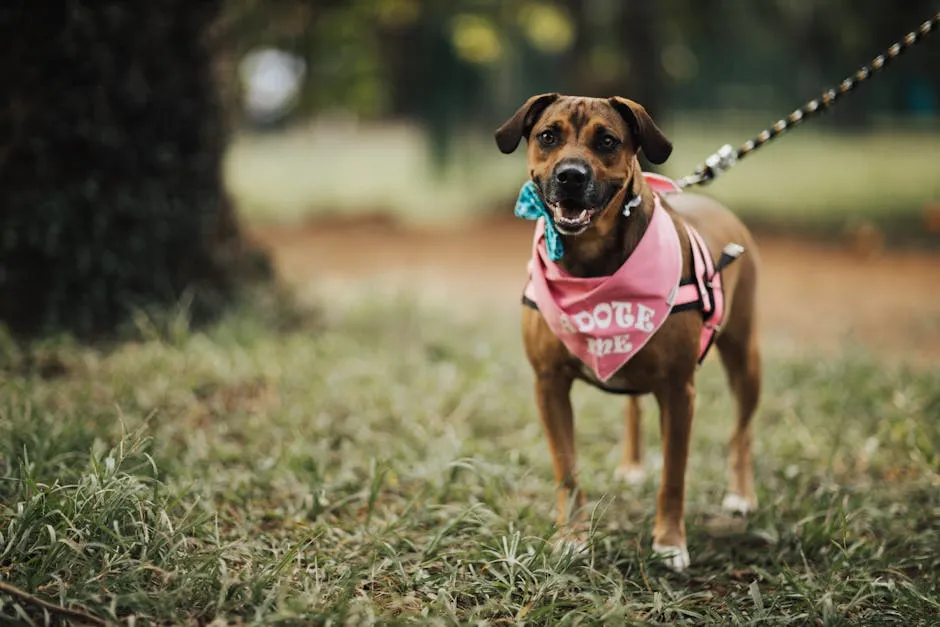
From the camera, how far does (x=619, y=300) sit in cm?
301

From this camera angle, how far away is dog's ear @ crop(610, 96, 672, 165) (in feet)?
9.78

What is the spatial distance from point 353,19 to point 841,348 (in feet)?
31.7

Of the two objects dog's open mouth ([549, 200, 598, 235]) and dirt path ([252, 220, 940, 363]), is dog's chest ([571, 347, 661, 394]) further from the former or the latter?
dirt path ([252, 220, 940, 363])

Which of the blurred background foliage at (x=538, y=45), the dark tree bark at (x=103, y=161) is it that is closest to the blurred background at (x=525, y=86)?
the blurred background foliage at (x=538, y=45)

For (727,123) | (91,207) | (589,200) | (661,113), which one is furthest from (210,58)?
(727,123)

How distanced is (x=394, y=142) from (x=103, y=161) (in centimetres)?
1570

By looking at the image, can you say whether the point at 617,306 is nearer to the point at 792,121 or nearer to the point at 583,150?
the point at 583,150

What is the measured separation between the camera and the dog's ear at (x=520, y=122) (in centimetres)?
309

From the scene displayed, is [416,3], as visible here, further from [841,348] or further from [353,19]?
[841,348]

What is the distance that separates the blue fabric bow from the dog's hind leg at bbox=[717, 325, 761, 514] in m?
1.15

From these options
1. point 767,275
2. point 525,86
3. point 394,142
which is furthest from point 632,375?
point 394,142

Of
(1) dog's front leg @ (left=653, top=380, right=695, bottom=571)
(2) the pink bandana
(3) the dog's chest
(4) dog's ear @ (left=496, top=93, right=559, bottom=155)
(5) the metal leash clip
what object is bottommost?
(1) dog's front leg @ (left=653, top=380, right=695, bottom=571)

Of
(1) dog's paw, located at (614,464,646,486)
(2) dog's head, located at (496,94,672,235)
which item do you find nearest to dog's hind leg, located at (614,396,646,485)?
(1) dog's paw, located at (614,464,646,486)

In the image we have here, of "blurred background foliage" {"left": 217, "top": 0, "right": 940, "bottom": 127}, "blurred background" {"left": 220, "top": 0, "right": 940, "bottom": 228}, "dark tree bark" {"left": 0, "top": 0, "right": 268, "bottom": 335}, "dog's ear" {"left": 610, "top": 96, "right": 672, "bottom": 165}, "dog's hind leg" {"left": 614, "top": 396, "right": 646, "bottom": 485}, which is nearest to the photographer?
"dog's ear" {"left": 610, "top": 96, "right": 672, "bottom": 165}
